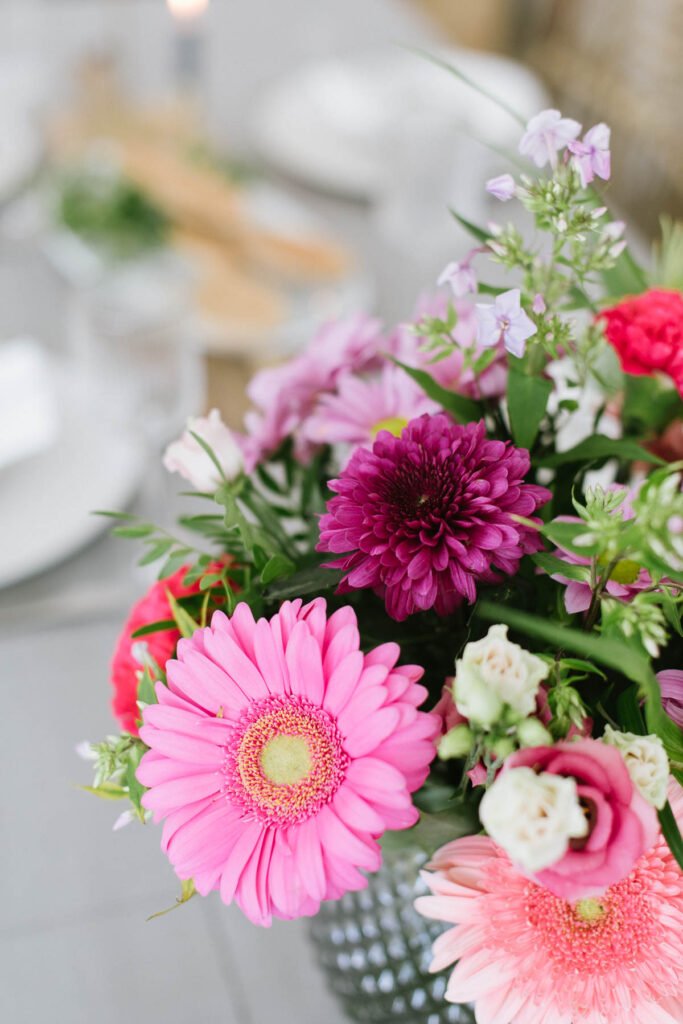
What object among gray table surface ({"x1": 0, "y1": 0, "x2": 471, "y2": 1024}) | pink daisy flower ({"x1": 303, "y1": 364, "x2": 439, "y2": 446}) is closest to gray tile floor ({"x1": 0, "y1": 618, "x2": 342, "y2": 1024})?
gray table surface ({"x1": 0, "y1": 0, "x2": 471, "y2": 1024})

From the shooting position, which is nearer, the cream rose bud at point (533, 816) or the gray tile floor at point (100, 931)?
the cream rose bud at point (533, 816)

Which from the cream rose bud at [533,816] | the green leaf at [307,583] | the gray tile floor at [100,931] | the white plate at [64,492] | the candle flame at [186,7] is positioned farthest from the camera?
the candle flame at [186,7]

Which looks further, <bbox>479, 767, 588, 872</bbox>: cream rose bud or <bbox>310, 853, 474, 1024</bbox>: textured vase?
<bbox>310, 853, 474, 1024</bbox>: textured vase

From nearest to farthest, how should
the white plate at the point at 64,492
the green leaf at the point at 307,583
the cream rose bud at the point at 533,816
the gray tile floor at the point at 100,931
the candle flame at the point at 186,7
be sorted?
the cream rose bud at the point at 533,816 → the green leaf at the point at 307,583 → the gray tile floor at the point at 100,931 → the white plate at the point at 64,492 → the candle flame at the point at 186,7

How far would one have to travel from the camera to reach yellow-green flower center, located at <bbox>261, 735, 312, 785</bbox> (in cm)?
30

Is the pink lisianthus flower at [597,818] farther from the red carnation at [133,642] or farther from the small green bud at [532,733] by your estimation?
the red carnation at [133,642]

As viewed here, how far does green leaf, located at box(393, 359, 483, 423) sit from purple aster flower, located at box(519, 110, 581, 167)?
0.29 ft


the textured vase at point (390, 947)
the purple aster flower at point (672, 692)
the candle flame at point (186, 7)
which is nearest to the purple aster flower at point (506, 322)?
the purple aster flower at point (672, 692)

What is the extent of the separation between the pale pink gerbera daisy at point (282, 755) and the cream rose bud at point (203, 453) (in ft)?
0.30

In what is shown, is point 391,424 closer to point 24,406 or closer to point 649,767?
point 649,767

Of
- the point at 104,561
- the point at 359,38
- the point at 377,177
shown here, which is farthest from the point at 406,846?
the point at 359,38

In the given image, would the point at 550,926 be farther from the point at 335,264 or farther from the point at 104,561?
the point at 335,264

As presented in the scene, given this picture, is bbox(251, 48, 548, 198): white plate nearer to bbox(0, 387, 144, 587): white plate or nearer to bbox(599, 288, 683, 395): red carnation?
bbox(0, 387, 144, 587): white plate

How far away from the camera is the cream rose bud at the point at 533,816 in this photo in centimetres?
24
